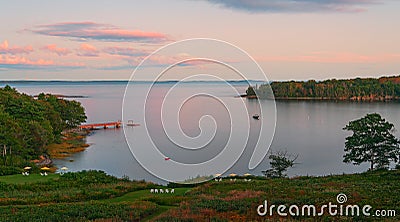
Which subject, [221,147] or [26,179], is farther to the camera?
[221,147]

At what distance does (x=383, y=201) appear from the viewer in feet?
44.0

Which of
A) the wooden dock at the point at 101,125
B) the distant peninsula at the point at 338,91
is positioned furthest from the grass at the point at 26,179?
the distant peninsula at the point at 338,91

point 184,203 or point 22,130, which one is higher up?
point 184,203

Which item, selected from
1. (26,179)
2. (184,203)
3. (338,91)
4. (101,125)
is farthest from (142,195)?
(338,91)

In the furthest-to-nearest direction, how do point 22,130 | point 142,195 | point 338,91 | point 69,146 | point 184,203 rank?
1. point 338,91
2. point 69,146
3. point 22,130
4. point 142,195
5. point 184,203

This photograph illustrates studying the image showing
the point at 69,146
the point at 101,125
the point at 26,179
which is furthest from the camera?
the point at 101,125

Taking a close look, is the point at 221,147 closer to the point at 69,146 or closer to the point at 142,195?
the point at 142,195

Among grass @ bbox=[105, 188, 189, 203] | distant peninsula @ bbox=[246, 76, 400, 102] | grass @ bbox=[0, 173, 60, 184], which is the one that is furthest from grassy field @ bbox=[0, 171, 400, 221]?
distant peninsula @ bbox=[246, 76, 400, 102]

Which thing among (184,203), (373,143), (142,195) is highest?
(184,203)

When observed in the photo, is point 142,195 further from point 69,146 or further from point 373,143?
point 69,146

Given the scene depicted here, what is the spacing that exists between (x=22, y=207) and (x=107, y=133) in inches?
2759

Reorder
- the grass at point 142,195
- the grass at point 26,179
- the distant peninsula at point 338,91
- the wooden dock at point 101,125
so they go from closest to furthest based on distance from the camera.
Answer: the grass at point 142,195 < the grass at point 26,179 < the wooden dock at point 101,125 < the distant peninsula at point 338,91

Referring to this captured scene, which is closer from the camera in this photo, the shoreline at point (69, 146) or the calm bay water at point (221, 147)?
the calm bay water at point (221, 147)

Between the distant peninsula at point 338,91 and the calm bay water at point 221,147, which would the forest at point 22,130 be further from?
the distant peninsula at point 338,91
